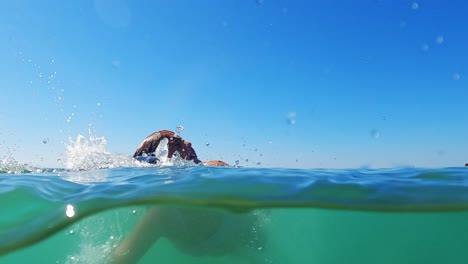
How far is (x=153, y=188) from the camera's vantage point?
6605mm

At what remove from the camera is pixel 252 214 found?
273 inches

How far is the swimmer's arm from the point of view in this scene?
628cm

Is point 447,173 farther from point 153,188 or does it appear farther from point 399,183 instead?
point 153,188

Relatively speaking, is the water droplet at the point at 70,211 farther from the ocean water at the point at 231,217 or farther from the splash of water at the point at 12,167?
the splash of water at the point at 12,167

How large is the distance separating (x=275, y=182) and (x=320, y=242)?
194 cm

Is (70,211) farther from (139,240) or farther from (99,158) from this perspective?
(99,158)

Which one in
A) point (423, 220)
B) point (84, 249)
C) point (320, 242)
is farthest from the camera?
point (320, 242)

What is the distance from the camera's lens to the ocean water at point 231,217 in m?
6.30

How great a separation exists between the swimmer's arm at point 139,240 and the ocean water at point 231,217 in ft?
0.08

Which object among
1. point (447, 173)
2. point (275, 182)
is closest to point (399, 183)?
point (447, 173)

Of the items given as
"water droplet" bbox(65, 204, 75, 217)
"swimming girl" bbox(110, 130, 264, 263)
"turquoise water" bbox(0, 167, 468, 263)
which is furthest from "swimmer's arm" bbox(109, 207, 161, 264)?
"water droplet" bbox(65, 204, 75, 217)

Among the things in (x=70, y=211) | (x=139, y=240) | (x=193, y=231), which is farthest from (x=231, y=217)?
(x=70, y=211)

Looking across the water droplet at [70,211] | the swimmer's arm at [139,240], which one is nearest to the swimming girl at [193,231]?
the swimmer's arm at [139,240]

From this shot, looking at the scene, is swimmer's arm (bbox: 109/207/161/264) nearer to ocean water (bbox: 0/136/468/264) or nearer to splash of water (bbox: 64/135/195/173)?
ocean water (bbox: 0/136/468/264)
